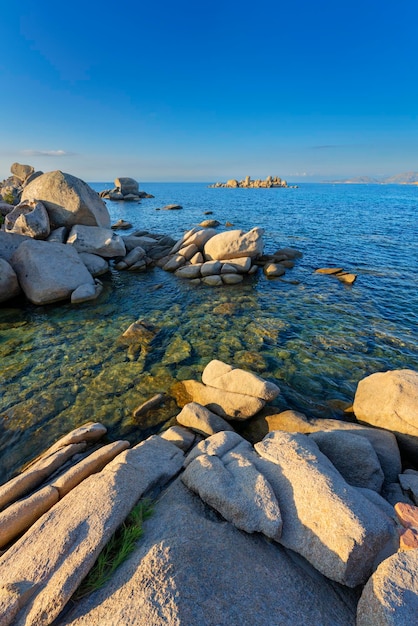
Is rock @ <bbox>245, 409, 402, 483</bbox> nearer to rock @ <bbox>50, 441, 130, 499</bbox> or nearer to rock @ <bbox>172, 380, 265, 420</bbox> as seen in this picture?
rock @ <bbox>172, 380, 265, 420</bbox>

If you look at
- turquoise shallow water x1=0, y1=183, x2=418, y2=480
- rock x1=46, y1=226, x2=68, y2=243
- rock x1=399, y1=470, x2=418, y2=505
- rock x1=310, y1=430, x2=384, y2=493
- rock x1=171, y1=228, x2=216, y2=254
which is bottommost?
turquoise shallow water x1=0, y1=183, x2=418, y2=480

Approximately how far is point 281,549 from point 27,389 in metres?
9.74

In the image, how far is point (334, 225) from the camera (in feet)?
143

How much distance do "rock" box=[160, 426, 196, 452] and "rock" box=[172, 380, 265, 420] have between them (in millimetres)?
1344

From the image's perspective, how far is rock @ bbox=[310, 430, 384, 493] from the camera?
6199 millimetres

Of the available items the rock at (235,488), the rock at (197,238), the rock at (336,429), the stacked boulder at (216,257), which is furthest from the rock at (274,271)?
the rock at (235,488)

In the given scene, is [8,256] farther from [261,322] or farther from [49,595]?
[49,595]

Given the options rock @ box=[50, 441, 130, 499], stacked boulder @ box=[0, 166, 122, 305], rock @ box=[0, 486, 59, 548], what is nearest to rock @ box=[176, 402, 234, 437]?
rock @ box=[50, 441, 130, 499]

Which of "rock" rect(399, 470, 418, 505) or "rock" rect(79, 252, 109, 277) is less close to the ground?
"rock" rect(79, 252, 109, 277)

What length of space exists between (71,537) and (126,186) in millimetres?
115731

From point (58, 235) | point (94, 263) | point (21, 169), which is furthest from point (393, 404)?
point (21, 169)

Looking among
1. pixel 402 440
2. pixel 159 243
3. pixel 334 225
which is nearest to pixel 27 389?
pixel 402 440

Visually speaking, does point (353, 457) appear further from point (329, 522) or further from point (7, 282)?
point (7, 282)

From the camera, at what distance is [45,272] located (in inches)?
648
